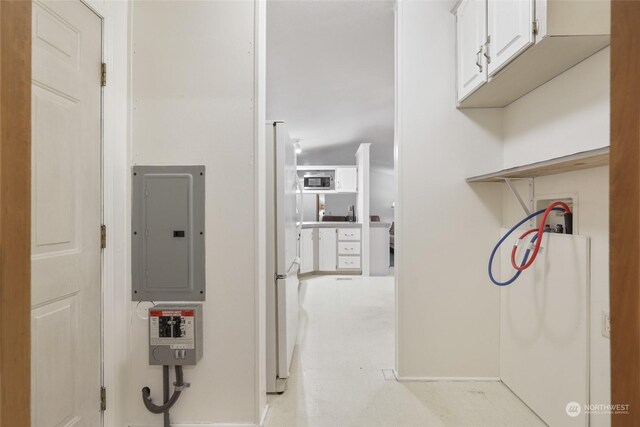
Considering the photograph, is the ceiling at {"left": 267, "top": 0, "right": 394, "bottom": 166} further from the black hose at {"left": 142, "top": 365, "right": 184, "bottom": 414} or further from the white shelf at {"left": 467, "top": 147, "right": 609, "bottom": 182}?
the black hose at {"left": 142, "top": 365, "right": 184, "bottom": 414}

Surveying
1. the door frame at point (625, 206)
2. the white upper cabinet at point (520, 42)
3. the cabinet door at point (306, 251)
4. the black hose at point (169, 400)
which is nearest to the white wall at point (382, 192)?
the cabinet door at point (306, 251)

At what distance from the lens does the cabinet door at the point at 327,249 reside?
5.66m

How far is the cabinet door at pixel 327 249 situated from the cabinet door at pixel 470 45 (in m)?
3.82

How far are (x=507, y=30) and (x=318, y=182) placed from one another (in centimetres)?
473

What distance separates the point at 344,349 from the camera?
267 cm

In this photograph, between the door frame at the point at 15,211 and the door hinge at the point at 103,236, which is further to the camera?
the door hinge at the point at 103,236

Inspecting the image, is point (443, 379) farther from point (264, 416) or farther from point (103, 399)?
point (103, 399)

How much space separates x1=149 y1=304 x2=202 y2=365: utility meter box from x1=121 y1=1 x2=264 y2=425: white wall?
78 mm

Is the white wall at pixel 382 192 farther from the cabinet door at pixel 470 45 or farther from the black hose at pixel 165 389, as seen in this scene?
the black hose at pixel 165 389

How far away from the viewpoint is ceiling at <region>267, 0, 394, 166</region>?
7.94ft

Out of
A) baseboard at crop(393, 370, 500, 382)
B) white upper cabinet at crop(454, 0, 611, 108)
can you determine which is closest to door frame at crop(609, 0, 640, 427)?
white upper cabinet at crop(454, 0, 611, 108)

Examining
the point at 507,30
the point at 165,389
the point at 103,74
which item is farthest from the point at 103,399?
the point at 507,30

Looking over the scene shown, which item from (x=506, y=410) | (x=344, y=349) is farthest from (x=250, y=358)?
(x=506, y=410)

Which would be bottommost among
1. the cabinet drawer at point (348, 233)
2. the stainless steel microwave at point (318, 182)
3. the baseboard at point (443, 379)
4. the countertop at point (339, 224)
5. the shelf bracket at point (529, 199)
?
the baseboard at point (443, 379)
